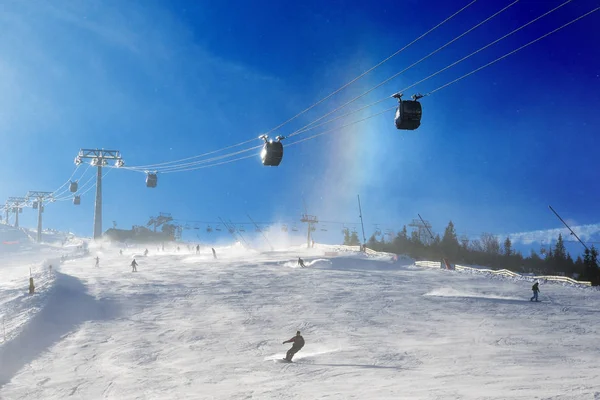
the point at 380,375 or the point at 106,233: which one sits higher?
the point at 106,233

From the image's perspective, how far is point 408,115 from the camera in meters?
11.9

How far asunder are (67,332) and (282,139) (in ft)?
46.3

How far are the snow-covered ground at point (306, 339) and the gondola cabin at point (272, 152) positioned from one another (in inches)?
277

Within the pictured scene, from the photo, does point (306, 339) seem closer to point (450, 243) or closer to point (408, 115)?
point (408, 115)

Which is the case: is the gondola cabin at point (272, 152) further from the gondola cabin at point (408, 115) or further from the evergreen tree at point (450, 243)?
the evergreen tree at point (450, 243)

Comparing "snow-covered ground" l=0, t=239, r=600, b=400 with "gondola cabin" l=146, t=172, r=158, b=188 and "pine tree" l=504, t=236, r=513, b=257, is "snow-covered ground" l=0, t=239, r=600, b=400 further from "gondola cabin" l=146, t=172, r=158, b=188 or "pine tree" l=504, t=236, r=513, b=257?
"pine tree" l=504, t=236, r=513, b=257

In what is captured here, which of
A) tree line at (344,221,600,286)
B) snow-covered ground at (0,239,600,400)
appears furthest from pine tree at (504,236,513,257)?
snow-covered ground at (0,239,600,400)

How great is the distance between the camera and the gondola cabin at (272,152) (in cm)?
1655

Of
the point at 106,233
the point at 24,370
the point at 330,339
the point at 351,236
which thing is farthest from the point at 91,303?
the point at 351,236

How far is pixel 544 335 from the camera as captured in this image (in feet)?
62.5

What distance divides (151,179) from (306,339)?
31120 mm

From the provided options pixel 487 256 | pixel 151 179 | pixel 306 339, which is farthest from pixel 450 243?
pixel 306 339

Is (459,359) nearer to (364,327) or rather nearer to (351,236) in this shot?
(364,327)

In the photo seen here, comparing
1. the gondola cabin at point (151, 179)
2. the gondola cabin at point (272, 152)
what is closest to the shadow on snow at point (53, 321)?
the gondola cabin at point (272, 152)
